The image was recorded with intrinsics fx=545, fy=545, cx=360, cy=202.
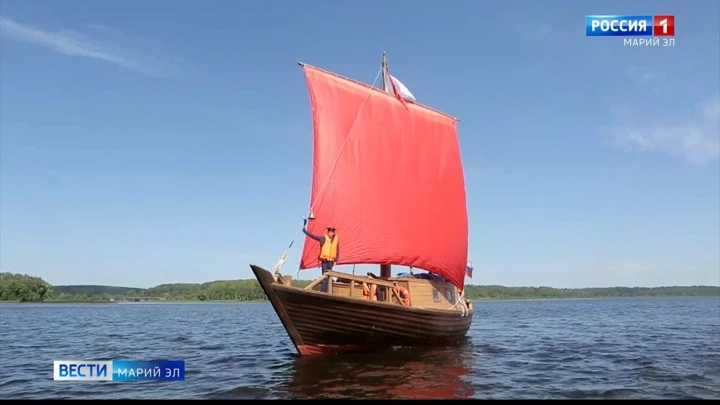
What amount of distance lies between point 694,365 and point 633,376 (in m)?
4.15

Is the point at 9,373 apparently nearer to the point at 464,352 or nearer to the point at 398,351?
the point at 398,351

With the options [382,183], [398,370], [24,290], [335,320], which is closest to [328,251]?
[335,320]

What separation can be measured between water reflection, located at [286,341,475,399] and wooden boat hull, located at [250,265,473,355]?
513 millimetres

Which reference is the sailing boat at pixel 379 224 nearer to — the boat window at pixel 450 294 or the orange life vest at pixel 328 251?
the boat window at pixel 450 294

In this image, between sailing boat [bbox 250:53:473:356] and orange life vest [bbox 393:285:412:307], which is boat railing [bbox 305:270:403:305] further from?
orange life vest [bbox 393:285:412:307]

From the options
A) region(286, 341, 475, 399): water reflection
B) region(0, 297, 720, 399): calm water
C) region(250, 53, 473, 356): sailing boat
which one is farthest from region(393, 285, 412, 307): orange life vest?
region(0, 297, 720, 399): calm water

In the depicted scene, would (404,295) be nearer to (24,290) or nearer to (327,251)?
(327,251)

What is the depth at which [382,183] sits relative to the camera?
25.1 m

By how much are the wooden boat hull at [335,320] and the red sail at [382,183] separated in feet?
11.8

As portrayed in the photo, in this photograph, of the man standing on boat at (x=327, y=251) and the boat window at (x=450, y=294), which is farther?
the boat window at (x=450, y=294)

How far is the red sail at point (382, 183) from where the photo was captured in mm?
23266

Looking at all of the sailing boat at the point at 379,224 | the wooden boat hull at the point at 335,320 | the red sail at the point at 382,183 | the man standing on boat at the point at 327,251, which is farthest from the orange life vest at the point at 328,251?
the wooden boat hull at the point at 335,320

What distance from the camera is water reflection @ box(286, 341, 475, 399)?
13094 mm

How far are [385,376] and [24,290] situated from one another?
112250 millimetres
